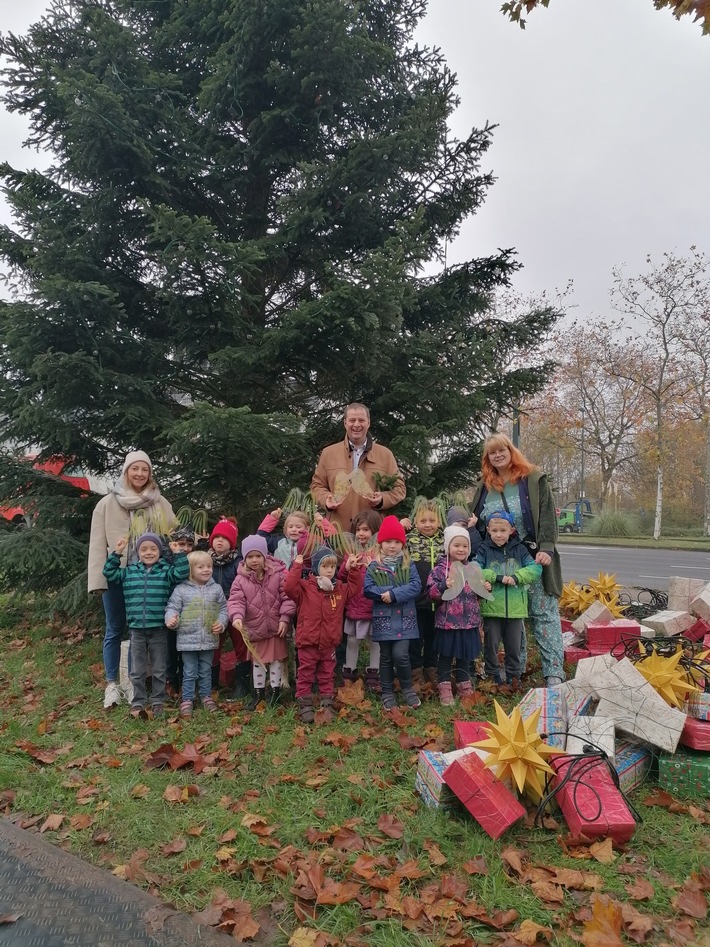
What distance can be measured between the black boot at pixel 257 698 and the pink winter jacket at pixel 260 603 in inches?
17.7

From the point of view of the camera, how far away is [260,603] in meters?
4.72

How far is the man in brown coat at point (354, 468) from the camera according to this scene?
5141 mm

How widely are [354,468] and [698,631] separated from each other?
338 centimetres

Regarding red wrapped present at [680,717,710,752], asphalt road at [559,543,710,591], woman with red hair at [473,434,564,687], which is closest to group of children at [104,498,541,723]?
woman with red hair at [473,434,564,687]

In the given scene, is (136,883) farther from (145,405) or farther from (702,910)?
(145,405)

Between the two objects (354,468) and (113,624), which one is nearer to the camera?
(113,624)

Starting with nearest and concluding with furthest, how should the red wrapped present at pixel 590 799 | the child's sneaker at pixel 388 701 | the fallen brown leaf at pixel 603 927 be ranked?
the fallen brown leaf at pixel 603 927 < the red wrapped present at pixel 590 799 < the child's sneaker at pixel 388 701

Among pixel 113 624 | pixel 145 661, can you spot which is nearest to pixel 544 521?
pixel 145 661

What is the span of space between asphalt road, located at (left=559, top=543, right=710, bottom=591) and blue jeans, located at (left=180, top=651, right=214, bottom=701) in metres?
9.17

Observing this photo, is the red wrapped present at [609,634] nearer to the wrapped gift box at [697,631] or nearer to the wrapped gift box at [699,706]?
the wrapped gift box at [697,631]

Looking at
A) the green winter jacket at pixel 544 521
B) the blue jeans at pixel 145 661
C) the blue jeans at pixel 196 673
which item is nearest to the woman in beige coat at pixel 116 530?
the blue jeans at pixel 145 661

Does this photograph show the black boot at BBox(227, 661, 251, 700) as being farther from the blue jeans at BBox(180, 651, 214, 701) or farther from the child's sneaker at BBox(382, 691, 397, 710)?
the child's sneaker at BBox(382, 691, 397, 710)

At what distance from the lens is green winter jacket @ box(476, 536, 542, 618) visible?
4.69 m

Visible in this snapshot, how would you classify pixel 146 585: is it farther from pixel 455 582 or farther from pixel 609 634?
pixel 609 634
